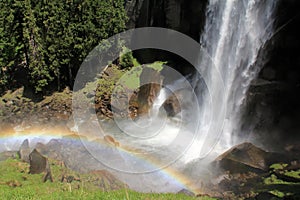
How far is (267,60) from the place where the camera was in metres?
21.1

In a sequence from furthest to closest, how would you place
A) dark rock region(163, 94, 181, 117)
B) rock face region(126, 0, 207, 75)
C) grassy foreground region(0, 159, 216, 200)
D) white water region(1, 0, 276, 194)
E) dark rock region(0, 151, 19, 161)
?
1. rock face region(126, 0, 207, 75)
2. dark rock region(163, 94, 181, 117)
3. white water region(1, 0, 276, 194)
4. dark rock region(0, 151, 19, 161)
5. grassy foreground region(0, 159, 216, 200)

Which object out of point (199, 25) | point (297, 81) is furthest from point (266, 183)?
point (199, 25)

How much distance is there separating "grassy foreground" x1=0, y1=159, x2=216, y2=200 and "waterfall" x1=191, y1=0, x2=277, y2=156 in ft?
28.3

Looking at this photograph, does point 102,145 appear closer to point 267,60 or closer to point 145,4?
point 267,60

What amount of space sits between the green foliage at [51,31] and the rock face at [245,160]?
16501 millimetres

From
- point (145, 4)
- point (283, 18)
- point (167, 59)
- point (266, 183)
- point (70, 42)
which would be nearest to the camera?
point (266, 183)

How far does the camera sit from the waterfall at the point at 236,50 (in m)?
21.2

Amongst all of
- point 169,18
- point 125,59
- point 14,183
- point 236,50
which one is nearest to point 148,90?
point 125,59

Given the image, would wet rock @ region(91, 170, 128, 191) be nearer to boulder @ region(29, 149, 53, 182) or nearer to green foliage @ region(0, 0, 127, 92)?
boulder @ region(29, 149, 53, 182)

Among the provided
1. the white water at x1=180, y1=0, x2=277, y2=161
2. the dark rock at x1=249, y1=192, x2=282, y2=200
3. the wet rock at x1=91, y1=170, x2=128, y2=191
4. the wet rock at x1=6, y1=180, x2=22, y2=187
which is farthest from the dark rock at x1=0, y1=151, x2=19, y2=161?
the dark rock at x1=249, y1=192, x2=282, y2=200

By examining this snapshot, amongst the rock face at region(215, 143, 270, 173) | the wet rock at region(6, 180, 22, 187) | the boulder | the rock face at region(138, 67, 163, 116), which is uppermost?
the rock face at region(138, 67, 163, 116)

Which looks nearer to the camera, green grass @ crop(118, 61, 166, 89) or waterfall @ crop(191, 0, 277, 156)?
waterfall @ crop(191, 0, 277, 156)

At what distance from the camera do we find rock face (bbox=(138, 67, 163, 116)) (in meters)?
28.7

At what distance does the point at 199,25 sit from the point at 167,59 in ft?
13.9
